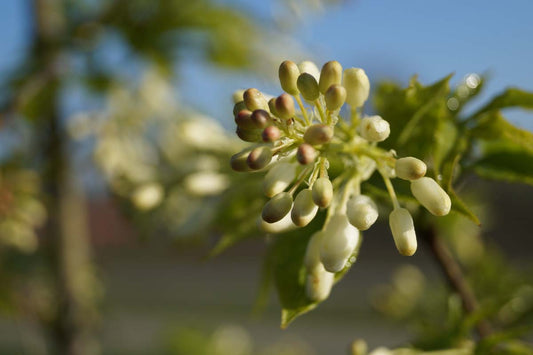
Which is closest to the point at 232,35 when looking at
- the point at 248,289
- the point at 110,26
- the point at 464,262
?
the point at 110,26

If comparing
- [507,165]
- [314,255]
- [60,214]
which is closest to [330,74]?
[314,255]

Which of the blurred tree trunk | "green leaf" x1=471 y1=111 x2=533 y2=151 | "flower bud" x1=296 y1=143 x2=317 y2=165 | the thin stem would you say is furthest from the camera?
the blurred tree trunk

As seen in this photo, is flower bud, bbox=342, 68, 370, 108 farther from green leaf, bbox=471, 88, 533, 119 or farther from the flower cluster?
green leaf, bbox=471, 88, 533, 119

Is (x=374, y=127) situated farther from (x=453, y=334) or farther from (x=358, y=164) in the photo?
(x=453, y=334)

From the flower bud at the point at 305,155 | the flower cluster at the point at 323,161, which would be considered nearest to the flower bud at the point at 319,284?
the flower cluster at the point at 323,161

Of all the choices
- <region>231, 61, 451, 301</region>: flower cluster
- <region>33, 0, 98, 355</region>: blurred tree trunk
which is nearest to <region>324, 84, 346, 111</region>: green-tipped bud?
<region>231, 61, 451, 301</region>: flower cluster
